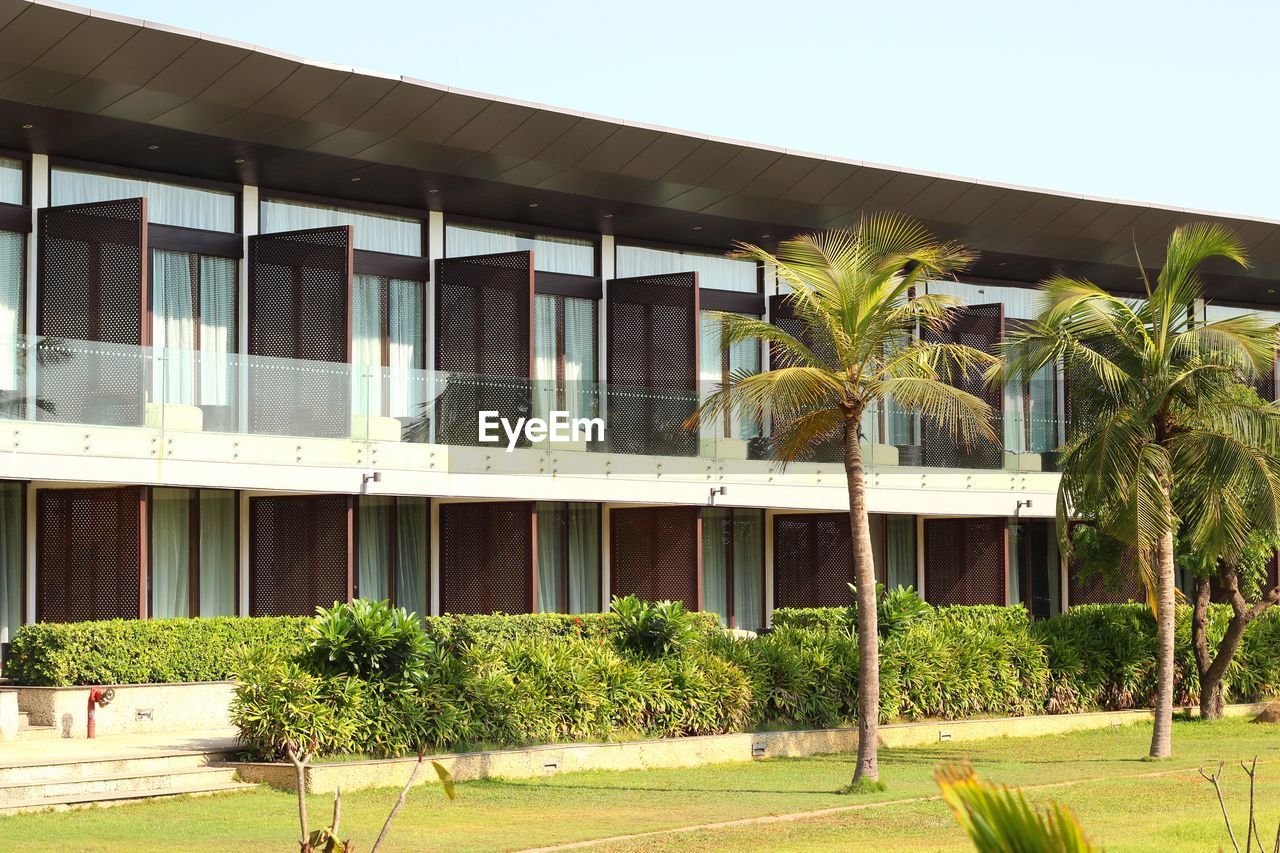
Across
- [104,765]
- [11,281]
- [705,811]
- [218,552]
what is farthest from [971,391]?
[104,765]

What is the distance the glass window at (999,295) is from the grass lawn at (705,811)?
14672mm

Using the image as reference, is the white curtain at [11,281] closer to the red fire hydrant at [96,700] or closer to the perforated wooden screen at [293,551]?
the perforated wooden screen at [293,551]

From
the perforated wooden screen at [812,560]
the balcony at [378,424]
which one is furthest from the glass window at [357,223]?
the perforated wooden screen at [812,560]

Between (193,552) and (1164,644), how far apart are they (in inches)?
499

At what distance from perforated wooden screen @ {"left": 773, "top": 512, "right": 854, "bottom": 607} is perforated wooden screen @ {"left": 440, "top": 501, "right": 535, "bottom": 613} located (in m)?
6.61

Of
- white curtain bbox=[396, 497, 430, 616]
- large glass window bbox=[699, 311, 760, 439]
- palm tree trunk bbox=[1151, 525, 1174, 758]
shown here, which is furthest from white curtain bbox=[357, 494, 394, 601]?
palm tree trunk bbox=[1151, 525, 1174, 758]

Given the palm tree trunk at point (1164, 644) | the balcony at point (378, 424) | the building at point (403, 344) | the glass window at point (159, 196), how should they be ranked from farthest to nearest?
the glass window at point (159, 196) → the building at point (403, 344) → the palm tree trunk at point (1164, 644) → the balcony at point (378, 424)

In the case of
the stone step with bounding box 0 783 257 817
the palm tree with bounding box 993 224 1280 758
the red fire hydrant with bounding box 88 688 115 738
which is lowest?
the stone step with bounding box 0 783 257 817

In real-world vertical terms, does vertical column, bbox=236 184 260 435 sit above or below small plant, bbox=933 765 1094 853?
above

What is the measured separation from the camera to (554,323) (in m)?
27.1

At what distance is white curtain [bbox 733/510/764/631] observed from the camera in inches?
1155

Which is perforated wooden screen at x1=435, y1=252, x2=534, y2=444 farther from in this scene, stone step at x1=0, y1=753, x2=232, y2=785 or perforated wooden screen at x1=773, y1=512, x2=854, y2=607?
stone step at x1=0, y1=753, x2=232, y2=785

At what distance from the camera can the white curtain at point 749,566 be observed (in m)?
29.3

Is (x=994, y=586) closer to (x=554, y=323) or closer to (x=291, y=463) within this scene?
(x=554, y=323)
